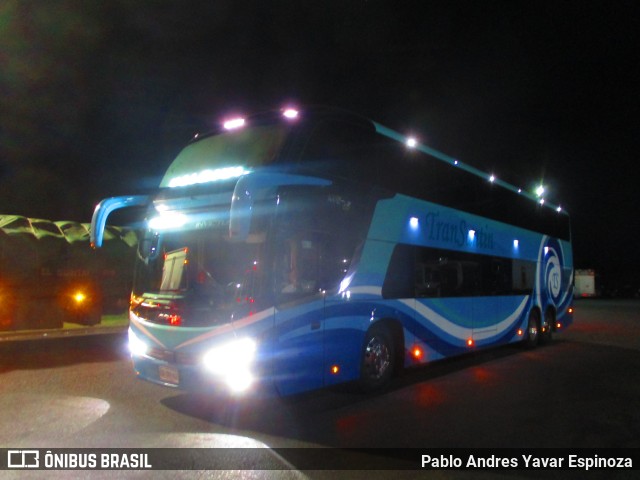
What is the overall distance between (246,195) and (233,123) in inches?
112

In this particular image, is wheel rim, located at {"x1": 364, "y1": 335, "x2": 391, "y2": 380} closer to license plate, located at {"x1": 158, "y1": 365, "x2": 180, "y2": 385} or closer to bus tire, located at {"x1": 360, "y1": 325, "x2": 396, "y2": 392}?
bus tire, located at {"x1": 360, "y1": 325, "x2": 396, "y2": 392}

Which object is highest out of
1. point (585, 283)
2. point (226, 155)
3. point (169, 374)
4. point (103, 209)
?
point (226, 155)

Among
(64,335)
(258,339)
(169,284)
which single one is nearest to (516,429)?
(258,339)

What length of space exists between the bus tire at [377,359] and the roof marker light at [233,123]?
3.54 m

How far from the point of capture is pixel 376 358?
8.26 meters

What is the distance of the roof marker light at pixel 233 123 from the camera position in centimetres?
810

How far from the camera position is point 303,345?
6.93 metres

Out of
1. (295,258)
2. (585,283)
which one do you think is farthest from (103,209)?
(585,283)

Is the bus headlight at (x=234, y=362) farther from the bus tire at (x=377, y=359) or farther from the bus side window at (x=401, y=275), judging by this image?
the bus side window at (x=401, y=275)

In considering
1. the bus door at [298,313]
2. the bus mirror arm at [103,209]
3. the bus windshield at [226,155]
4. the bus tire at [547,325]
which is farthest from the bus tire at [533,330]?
the bus mirror arm at [103,209]

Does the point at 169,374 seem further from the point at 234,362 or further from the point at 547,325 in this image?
the point at 547,325

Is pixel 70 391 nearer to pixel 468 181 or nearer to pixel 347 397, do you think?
pixel 347 397

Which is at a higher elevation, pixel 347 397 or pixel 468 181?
pixel 468 181

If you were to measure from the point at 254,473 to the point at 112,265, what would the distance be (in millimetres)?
14632
